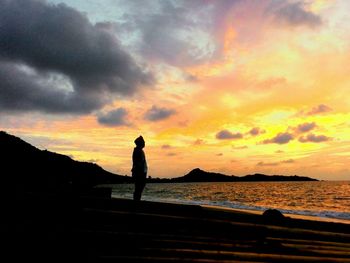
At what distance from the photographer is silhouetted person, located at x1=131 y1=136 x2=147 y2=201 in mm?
10705

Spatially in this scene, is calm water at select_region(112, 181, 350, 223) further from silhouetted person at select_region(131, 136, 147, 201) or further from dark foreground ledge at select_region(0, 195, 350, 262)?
dark foreground ledge at select_region(0, 195, 350, 262)

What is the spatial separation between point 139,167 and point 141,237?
7.02 metres

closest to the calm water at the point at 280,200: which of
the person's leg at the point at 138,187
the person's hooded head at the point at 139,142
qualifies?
the person's leg at the point at 138,187

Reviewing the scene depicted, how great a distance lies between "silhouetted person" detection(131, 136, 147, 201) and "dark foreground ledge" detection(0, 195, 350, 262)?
4943 mm

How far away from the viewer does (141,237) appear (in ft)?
12.7

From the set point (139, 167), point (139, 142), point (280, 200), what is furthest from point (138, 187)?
point (280, 200)

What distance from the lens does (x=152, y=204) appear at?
19.9 feet

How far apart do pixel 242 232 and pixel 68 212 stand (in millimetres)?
2341

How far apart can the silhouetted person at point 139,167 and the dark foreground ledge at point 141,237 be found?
494 centimetres

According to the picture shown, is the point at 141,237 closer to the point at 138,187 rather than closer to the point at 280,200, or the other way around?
the point at 138,187

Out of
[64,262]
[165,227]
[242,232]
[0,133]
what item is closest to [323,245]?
[242,232]

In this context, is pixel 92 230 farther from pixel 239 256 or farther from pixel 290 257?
pixel 290 257

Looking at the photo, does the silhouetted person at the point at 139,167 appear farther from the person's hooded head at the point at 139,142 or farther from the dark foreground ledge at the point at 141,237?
the dark foreground ledge at the point at 141,237

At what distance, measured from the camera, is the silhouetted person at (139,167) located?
35.1 ft
